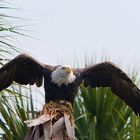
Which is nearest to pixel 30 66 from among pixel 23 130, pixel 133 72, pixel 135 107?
pixel 23 130

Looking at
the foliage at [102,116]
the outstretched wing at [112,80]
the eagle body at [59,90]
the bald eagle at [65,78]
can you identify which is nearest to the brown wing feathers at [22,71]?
the bald eagle at [65,78]

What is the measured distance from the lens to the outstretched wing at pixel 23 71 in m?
4.69

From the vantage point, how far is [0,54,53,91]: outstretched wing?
469 cm

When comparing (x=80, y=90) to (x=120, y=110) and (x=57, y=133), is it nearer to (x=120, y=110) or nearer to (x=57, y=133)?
(x=120, y=110)

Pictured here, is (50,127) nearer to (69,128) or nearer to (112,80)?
(69,128)

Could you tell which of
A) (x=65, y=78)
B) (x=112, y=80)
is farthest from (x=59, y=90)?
(x=112, y=80)

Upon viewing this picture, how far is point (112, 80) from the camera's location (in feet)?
17.0

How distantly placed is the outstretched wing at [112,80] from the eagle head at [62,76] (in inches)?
8.5

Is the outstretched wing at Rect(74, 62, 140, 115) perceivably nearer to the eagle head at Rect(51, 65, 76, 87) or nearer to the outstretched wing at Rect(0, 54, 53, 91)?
the eagle head at Rect(51, 65, 76, 87)

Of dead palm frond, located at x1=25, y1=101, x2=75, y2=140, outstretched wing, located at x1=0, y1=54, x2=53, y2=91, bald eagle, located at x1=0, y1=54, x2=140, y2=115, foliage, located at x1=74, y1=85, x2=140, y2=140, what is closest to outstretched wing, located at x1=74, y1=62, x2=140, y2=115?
bald eagle, located at x1=0, y1=54, x2=140, y2=115

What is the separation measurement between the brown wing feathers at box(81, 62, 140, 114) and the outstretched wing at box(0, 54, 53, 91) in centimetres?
39

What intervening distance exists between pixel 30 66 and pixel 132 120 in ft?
3.38

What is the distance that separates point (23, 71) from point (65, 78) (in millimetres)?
403

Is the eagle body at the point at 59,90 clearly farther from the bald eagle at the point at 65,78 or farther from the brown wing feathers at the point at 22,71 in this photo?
the brown wing feathers at the point at 22,71
